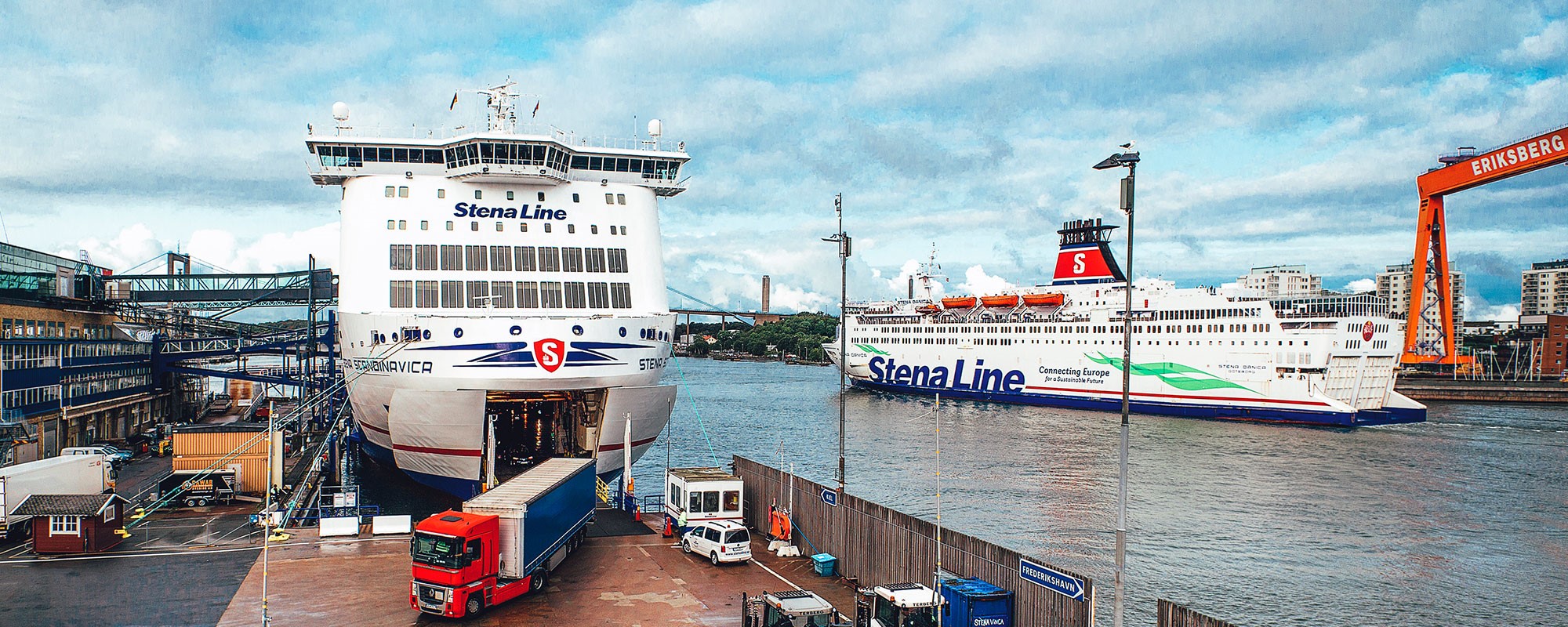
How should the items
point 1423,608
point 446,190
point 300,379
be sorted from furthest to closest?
point 300,379, point 446,190, point 1423,608

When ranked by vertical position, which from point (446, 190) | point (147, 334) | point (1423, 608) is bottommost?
point (1423, 608)

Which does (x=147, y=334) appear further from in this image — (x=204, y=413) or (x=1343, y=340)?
(x=1343, y=340)

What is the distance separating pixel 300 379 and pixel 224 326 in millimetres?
27088

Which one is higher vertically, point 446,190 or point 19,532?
point 446,190

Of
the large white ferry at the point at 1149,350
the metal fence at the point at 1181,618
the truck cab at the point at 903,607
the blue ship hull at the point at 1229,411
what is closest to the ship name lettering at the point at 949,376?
the large white ferry at the point at 1149,350

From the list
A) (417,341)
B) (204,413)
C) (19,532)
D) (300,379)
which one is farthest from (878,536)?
(204,413)

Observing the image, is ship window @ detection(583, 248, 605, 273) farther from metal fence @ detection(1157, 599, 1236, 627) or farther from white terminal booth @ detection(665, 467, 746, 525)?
metal fence @ detection(1157, 599, 1236, 627)

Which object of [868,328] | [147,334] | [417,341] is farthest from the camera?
[868,328]

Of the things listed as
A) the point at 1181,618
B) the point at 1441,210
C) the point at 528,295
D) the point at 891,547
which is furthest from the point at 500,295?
the point at 1441,210

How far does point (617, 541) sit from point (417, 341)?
6.44 metres

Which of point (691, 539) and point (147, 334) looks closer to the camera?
point (691, 539)

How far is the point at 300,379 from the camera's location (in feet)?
115

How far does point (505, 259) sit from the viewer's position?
2273 centimetres

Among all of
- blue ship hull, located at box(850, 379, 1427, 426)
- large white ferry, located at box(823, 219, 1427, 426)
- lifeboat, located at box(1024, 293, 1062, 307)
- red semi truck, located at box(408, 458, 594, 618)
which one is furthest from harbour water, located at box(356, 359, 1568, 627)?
red semi truck, located at box(408, 458, 594, 618)
